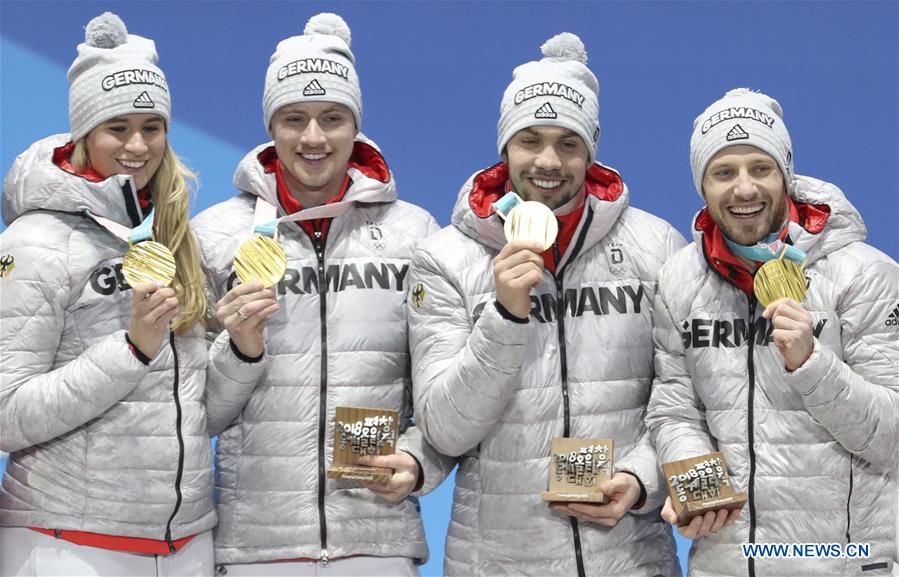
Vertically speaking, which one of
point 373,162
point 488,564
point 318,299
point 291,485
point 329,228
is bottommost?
point 488,564

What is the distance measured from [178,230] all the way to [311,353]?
1.69 ft

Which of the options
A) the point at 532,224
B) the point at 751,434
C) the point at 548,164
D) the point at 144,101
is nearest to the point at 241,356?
the point at 144,101

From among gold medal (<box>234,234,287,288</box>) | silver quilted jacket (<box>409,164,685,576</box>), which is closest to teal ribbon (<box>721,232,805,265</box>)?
silver quilted jacket (<box>409,164,685,576</box>)

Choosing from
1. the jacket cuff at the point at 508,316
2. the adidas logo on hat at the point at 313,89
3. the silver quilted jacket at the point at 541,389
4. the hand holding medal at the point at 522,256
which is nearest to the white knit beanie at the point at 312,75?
the adidas logo on hat at the point at 313,89

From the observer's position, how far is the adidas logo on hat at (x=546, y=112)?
344 centimetres

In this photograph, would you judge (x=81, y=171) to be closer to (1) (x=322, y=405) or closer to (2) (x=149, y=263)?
(2) (x=149, y=263)

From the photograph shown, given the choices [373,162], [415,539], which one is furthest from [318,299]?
[415,539]

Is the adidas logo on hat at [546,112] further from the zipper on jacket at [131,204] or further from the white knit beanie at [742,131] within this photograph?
the zipper on jacket at [131,204]

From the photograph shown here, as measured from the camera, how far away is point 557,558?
3.37 metres

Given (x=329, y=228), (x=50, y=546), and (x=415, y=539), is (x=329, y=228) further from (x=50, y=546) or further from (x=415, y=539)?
(x=50, y=546)

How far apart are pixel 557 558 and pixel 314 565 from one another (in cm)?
69

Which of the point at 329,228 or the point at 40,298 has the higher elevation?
the point at 329,228

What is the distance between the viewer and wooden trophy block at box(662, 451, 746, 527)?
3145mm

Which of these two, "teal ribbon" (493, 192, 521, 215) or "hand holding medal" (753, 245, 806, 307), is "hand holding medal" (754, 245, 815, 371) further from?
"teal ribbon" (493, 192, 521, 215)
